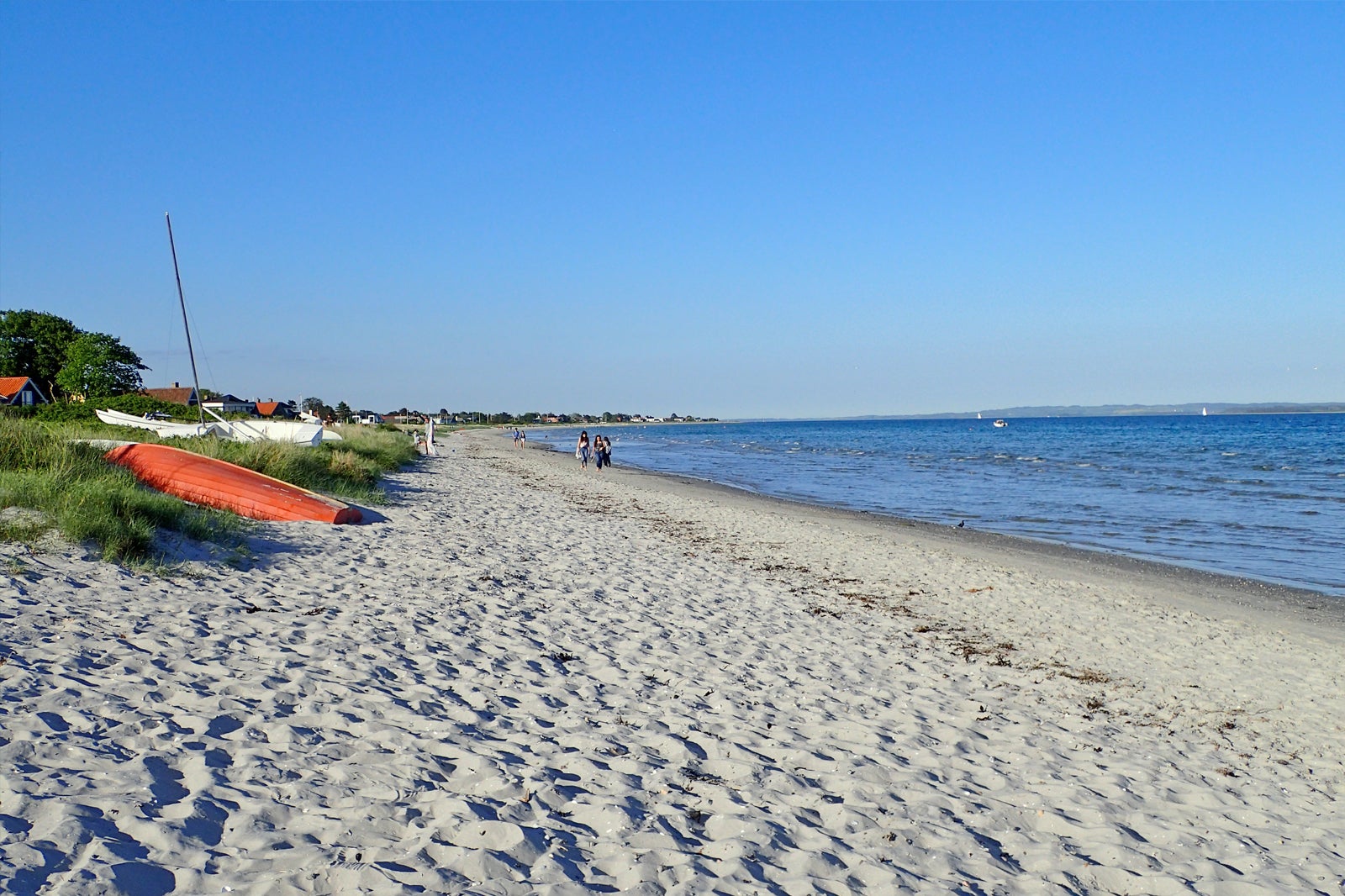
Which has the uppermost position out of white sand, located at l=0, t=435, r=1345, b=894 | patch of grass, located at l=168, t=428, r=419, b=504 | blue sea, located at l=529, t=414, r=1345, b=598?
patch of grass, located at l=168, t=428, r=419, b=504

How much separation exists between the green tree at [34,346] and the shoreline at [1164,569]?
6048cm

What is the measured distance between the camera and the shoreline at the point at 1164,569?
1018cm

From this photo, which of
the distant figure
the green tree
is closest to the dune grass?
the distant figure

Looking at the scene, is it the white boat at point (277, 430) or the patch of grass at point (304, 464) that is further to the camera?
the white boat at point (277, 430)

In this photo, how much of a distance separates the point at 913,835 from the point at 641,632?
3658 mm

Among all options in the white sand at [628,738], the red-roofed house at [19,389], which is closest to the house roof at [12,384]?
the red-roofed house at [19,389]

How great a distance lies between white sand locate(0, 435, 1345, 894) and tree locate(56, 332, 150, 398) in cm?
5174

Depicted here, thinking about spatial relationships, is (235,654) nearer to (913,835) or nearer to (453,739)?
(453,739)

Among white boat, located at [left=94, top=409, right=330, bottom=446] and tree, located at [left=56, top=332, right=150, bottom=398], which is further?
tree, located at [left=56, top=332, right=150, bottom=398]

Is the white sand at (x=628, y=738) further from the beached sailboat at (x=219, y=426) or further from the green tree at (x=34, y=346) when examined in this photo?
the green tree at (x=34, y=346)

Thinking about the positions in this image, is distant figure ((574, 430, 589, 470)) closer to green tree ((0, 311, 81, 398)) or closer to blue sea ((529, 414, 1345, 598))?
blue sea ((529, 414, 1345, 598))

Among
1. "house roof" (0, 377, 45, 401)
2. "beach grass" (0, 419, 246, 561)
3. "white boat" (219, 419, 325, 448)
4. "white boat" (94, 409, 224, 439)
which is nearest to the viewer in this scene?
"beach grass" (0, 419, 246, 561)

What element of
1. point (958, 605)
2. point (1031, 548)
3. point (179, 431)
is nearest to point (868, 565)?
point (958, 605)

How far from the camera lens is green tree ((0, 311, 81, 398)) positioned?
59.6m
